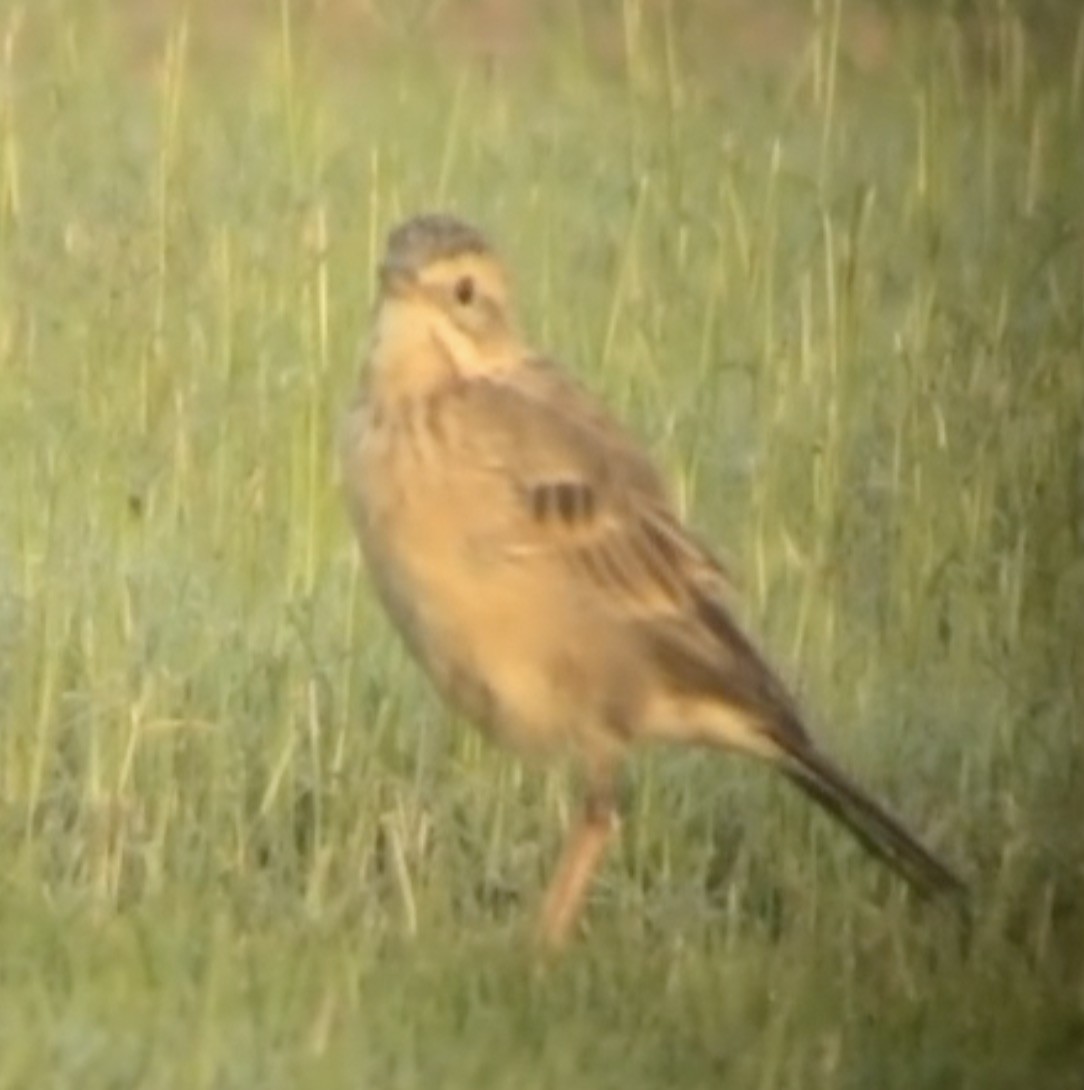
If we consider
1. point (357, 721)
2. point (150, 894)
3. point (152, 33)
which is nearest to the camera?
point (150, 894)

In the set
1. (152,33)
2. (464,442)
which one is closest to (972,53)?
(152,33)

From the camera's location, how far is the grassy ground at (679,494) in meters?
7.57

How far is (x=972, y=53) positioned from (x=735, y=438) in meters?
2.53

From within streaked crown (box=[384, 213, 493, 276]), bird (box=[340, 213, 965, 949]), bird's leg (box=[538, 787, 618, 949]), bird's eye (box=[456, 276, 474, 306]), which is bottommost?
bird's leg (box=[538, 787, 618, 949])

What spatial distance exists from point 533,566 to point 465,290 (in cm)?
52

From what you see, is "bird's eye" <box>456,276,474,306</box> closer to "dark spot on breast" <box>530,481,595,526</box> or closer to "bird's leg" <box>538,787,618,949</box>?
"dark spot on breast" <box>530,481,595,526</box>

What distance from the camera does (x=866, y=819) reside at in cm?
869

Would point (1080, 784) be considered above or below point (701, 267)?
below

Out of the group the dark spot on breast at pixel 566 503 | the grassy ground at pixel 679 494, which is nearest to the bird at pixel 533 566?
the dark spot on breast at pixel 566 503

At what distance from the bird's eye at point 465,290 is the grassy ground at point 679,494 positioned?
3.08 ft

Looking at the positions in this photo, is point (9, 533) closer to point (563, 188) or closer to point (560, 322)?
point (560, 322)

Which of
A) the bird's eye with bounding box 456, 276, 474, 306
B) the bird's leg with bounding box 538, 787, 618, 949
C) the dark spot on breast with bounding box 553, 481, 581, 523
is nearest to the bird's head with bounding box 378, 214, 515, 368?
the bird's eye with bounding box 456, 276, 474, 306

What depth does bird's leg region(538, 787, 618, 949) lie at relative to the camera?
839 cm

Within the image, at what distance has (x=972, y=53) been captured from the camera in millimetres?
12992
